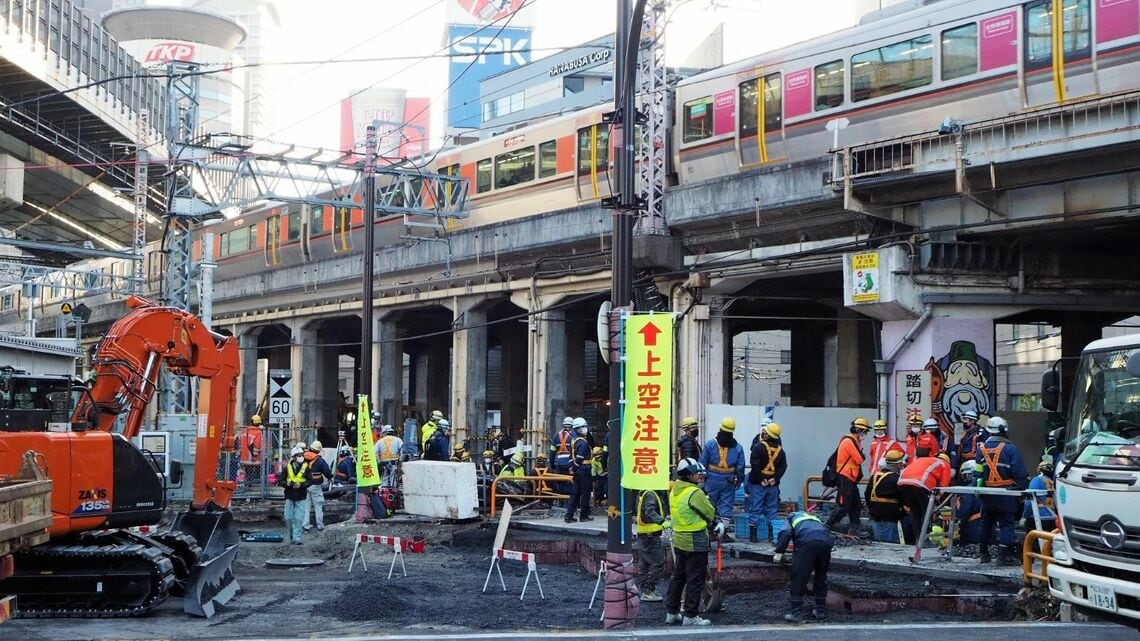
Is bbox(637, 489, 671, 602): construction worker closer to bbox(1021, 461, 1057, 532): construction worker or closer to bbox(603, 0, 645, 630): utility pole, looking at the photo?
bbox(603, 0, 645, 630): utility pole

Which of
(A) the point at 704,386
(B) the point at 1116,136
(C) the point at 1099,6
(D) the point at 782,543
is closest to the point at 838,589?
(D) the point at 782,543

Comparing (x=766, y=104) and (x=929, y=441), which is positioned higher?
(x=766, y=104)

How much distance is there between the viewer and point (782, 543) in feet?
38.7

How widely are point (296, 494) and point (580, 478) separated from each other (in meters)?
4.80

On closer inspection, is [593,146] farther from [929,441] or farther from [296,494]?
[929,441]

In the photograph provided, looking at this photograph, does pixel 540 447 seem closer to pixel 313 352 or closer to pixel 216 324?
pixel 313 352

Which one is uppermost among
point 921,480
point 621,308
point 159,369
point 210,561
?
point 621,308

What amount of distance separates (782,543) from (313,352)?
34.8 metres

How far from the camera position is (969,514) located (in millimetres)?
15758

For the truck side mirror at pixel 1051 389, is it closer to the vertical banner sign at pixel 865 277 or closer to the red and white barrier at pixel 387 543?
the red and white barrier at pixel 387 543

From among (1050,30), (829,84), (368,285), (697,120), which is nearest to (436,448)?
(368,285)

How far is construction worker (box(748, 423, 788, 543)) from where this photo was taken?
1703 cm

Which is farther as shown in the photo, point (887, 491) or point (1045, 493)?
point (887, 491)

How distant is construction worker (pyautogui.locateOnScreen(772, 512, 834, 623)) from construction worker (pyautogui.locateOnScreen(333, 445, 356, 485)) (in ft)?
62.6
